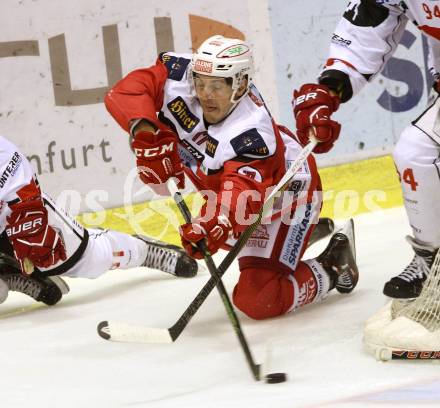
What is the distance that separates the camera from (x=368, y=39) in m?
3.00

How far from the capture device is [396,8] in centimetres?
295

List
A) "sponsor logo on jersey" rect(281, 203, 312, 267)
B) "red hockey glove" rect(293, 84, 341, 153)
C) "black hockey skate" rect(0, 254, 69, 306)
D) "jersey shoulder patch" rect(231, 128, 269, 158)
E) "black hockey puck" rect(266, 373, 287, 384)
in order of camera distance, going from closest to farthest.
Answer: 1. "black hockey puck" rect(266, 373, 287, 384)
2. "red hockey glove" rect(293, 84, 341, 153)
3. "jersey shoulder patch" rect(231, 128, 269, 158)
4. "sponsor logo on jersey" rect(281, 203, 312, 267)
5. "black hockey skate" rect(0, 254, 69, 306)

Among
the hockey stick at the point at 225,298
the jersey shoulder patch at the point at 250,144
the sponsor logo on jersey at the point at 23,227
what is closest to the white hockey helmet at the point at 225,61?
the jersey shoulder patch at the point at 250,144

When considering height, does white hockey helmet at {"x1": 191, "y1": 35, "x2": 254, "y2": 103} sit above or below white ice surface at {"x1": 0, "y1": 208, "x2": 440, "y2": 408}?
above

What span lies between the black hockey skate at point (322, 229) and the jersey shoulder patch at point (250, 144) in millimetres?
1092

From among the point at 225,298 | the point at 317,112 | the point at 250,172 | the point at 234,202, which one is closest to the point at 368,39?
the point at 317,112

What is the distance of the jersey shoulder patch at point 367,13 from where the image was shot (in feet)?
9.73

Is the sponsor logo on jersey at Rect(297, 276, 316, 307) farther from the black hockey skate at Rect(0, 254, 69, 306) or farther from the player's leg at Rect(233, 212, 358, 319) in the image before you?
the black hockey skate at Rect(0, 254, 69, 306)

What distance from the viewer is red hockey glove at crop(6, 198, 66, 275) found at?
10.9 ft

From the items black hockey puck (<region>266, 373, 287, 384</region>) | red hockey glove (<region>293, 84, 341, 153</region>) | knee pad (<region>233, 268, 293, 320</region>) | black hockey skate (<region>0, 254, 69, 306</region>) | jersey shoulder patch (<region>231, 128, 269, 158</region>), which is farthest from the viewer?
black hockey skate (<region>0, 254, 69, 306</region>)

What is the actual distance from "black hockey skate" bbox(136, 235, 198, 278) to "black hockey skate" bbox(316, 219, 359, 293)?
61 cm

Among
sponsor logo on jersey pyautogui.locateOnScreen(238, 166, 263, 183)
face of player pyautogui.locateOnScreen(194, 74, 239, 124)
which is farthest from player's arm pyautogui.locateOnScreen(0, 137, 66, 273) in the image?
sponsor logo on jersey pyautogui.locateOnScreen(238, 166, 263, 183)

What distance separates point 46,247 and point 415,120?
1258 millimetres

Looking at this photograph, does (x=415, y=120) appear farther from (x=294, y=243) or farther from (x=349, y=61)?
(x=294, y=243)
